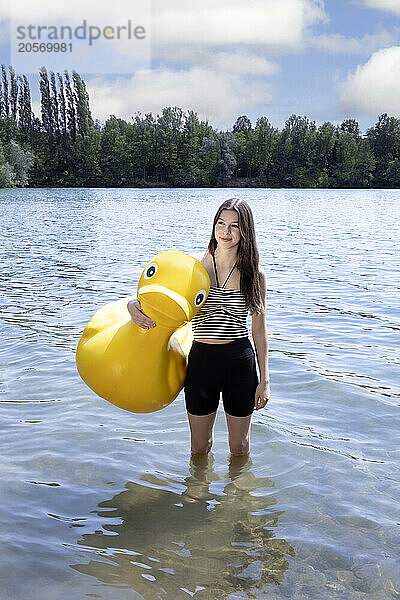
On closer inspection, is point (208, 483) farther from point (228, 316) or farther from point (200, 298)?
point (200, 298)

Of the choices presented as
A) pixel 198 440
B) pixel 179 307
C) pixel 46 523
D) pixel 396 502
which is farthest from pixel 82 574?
pixel 396 502

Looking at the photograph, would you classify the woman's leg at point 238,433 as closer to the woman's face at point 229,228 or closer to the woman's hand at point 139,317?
the woman's hand at point 139,317

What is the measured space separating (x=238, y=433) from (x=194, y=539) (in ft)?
2.22

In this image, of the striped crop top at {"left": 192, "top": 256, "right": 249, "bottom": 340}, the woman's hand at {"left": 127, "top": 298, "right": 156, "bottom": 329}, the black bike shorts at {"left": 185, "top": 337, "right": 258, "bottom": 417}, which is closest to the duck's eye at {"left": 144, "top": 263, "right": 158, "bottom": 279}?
the woman's hand at {"left": 127, "top": 298, "right": 156, "bottom": 329}

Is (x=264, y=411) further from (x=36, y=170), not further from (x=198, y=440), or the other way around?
(x=36, y=170)

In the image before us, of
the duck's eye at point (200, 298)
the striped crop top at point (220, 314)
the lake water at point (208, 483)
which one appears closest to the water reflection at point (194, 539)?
the lake water at point (208, 483)

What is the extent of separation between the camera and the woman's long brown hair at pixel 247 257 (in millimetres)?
3447

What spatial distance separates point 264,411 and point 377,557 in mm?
2307

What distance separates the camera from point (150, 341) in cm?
348

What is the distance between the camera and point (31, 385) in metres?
6.02

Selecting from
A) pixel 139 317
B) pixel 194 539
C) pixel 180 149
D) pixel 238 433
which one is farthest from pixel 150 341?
pixel 180 149

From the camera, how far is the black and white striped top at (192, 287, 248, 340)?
352 cm

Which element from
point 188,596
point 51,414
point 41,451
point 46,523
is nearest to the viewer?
point 188,596

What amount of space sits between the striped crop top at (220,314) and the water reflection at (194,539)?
1.09 metres
